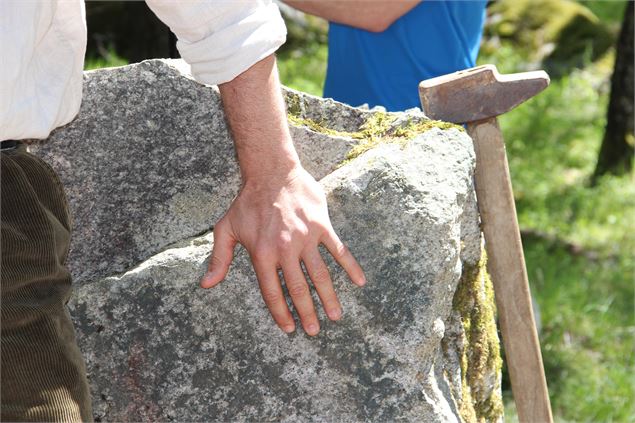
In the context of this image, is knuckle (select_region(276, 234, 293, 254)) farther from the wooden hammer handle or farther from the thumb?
the wooden hammer handle

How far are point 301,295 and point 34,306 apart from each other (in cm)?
57

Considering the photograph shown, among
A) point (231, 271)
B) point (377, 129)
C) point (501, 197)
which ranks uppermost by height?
point (377, 129)

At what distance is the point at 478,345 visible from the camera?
2.29m

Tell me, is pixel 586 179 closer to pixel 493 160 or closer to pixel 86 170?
pixel 493 160

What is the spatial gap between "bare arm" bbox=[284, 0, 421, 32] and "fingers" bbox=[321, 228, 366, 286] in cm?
94

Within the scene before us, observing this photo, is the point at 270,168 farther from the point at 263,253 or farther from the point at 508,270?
the point at 508,270

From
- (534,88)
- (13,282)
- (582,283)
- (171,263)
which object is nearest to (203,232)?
(171,263)

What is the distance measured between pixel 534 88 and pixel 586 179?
429 centimetres

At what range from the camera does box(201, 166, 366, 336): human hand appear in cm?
193

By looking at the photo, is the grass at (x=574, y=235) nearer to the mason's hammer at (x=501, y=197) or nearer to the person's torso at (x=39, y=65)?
the mason's hammer at (x=501, y=197)

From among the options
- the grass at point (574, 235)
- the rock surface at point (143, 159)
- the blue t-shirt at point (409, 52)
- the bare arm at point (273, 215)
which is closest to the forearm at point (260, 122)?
the bare arm at point (273, 215)

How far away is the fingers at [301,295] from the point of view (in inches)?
76.7

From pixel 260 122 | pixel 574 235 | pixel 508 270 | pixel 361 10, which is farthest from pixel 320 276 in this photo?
pixel 574 235

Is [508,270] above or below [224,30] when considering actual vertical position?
below
